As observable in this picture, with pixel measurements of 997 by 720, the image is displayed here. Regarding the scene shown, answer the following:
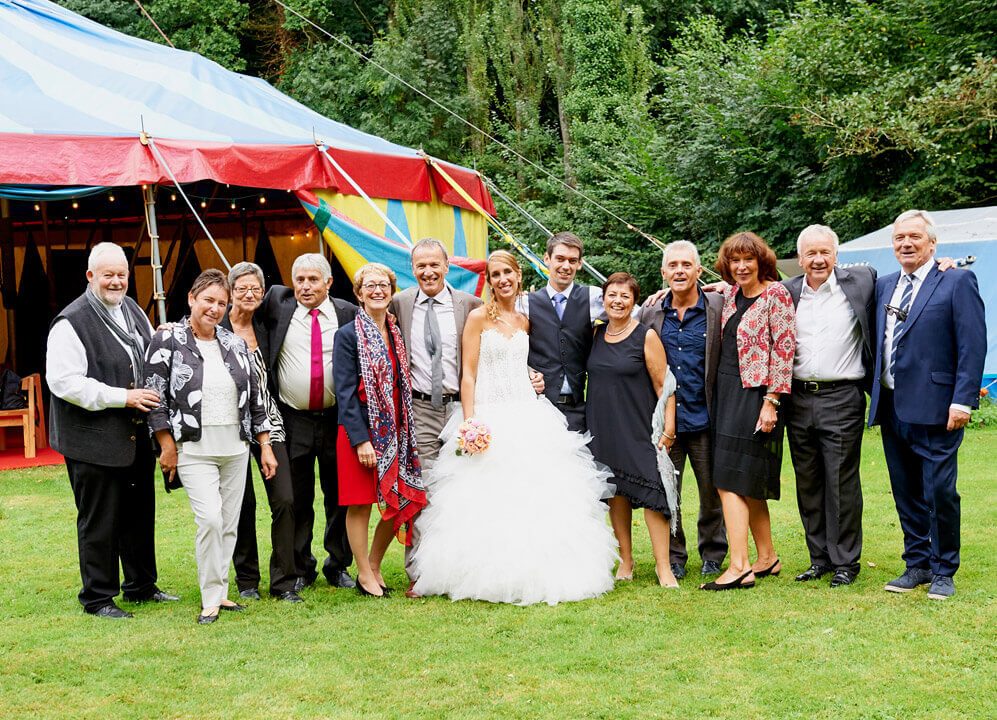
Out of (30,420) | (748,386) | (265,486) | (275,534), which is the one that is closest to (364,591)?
(275,534)

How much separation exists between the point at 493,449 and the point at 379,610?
0.91 metres

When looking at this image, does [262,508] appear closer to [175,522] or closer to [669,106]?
[175,522]

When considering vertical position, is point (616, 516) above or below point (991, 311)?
below

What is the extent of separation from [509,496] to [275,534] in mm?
1164

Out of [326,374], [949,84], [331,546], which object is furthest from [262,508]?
[949,84]

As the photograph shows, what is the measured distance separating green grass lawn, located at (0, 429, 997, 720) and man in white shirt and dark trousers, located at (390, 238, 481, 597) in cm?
82

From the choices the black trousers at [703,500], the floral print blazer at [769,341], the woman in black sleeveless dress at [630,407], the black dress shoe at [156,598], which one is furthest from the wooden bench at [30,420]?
the floral print blazer at [769,341]

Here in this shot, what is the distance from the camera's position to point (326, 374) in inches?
197

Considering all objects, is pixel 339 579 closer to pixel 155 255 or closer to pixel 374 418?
pixel 374 418

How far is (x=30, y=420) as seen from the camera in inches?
372

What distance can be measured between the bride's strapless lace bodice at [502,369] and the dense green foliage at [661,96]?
8.74 metres

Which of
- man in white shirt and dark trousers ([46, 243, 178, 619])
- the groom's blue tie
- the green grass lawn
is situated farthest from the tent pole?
the groom's blue tie

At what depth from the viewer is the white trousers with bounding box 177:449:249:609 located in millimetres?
4500

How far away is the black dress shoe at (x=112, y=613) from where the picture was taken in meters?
4.68
